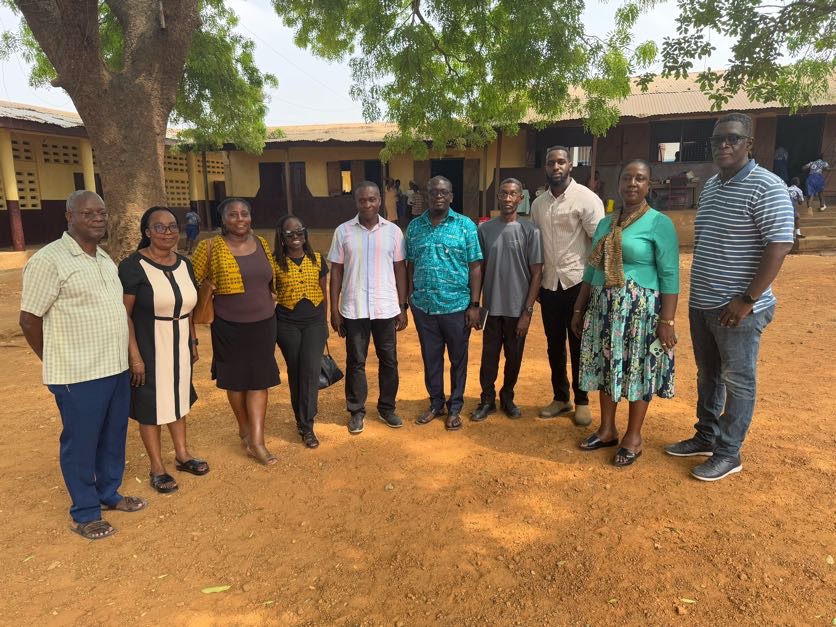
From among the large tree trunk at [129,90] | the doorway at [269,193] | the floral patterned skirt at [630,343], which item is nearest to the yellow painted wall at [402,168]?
the doorway at [269,193]

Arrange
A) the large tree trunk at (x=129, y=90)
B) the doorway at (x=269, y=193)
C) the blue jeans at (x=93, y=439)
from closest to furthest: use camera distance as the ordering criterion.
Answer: the blue jeans at (x=93, y=439) → the large tree trunk at (x=129, y=90) → the doorway at (x=269, y=193)

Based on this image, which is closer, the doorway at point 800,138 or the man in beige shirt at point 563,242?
the man in beige shirt at point 563,242

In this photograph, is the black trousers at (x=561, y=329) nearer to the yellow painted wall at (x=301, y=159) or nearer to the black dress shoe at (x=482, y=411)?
the black dress shoe at (x=482, y=411)

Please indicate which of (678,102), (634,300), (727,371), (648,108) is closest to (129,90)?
(634,300)

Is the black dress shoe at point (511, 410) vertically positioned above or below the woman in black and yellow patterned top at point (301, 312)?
below

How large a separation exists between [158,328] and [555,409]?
2.80 meters

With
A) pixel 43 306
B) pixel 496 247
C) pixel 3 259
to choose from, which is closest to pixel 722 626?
pixel 496 247

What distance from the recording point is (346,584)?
2400 millimetres

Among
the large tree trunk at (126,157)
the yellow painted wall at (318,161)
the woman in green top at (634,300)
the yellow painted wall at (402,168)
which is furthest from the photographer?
the yellow painted wall at (402,168)

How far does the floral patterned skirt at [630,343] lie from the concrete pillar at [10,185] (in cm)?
1362

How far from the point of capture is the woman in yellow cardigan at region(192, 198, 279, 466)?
3.25 m

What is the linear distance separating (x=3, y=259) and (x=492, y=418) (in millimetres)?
12293

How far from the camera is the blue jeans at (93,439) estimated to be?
8.75ft

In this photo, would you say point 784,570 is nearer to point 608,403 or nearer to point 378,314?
point 608,403
